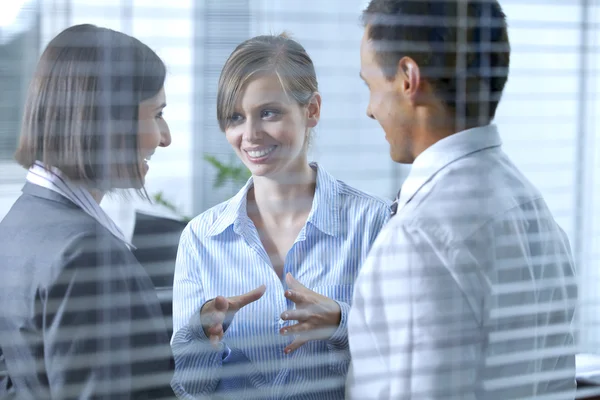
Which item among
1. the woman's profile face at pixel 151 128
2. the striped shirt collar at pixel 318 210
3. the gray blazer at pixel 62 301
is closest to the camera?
→ the gray blazer at pixel 62 301

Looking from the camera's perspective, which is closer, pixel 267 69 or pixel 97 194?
pixel 97 194

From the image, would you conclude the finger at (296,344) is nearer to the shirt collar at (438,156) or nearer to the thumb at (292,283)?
the thumb at (292,283)

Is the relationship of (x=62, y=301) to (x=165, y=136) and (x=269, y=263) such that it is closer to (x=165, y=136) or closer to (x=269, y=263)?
(x=165, y=136)

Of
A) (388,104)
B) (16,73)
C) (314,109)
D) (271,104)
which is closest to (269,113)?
(271,104)

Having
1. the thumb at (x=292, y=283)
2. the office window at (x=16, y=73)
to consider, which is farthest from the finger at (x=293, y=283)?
the office window at (x=16, y=73)

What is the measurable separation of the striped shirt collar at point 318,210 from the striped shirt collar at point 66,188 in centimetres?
31

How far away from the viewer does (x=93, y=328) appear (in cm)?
112

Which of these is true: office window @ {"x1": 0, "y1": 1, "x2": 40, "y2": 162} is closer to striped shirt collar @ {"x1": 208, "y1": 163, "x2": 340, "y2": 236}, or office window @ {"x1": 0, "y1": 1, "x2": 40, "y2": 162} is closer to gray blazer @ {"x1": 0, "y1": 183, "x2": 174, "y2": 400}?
gray blazer @ {"x1": 0, "y1": 183, "x2": 174, "y2": 400}

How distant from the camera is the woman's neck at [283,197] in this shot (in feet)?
4.84

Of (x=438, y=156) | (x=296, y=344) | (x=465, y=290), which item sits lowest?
(x=296, y=344)

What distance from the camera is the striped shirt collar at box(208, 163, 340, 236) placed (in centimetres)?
141

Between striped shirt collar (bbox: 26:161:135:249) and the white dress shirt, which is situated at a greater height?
striped shirt collar (bbox: 26:161:135:249)

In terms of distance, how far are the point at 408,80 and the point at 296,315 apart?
449mm

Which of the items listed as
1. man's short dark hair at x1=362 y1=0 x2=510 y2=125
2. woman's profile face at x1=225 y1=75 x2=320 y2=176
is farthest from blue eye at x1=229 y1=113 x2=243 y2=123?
man's short dark hair at x1=362 y1=0 x2=510 y2=125
